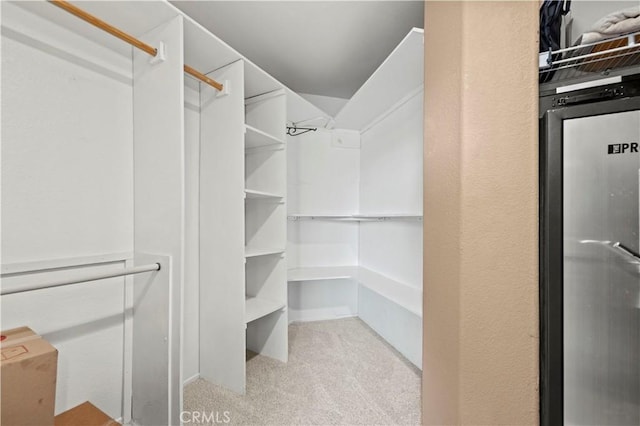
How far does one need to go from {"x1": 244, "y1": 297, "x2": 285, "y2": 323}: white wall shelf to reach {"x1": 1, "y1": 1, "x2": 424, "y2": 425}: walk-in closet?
30 mm

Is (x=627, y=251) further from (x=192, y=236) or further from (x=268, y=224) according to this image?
(x=192, y=236)

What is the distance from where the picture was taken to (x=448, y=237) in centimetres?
101

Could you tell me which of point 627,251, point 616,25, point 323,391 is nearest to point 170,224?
point 323,391

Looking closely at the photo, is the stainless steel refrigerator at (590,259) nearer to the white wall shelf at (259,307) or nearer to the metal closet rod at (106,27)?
the white wall shelf at (259,307)

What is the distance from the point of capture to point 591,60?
975 millimetres

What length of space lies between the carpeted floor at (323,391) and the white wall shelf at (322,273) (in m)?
0.52

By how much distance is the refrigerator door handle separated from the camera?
0.85 metres

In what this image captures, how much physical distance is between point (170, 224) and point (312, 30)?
1455 mm

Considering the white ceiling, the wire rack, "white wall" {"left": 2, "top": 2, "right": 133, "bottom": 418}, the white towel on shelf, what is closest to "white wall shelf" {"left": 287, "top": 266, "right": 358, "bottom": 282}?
"white wall" {"left": 2, "top": 2, "right": 133, "bottom": 418}

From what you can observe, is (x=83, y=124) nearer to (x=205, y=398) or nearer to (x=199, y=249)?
(x=199, y=249)

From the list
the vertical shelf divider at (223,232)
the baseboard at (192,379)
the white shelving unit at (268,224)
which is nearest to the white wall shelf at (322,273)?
the white shelving unit at (268,224)

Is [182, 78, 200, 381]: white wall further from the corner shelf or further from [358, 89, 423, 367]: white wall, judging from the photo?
[358, 89, 423, 367]: white wall

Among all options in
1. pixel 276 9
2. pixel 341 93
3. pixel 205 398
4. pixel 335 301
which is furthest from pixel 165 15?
pixel 335 301

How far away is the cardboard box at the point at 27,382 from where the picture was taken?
2.58ft
